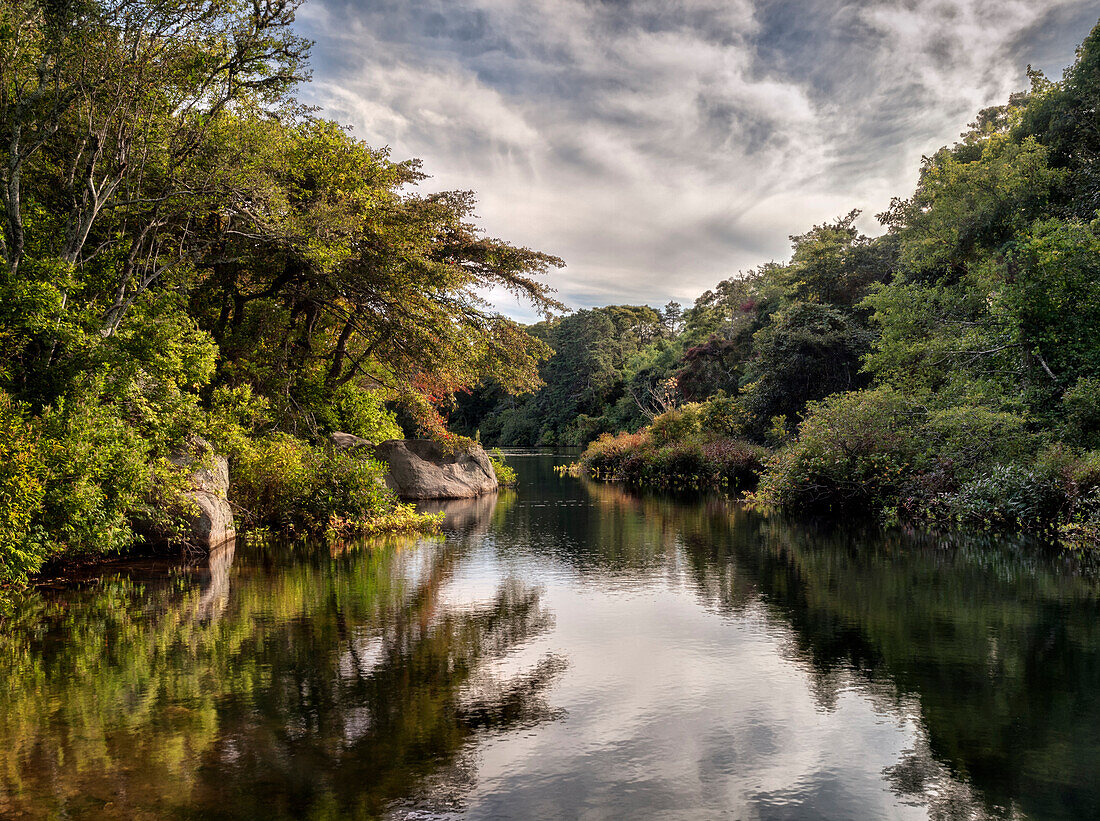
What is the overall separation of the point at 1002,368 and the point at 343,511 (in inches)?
602

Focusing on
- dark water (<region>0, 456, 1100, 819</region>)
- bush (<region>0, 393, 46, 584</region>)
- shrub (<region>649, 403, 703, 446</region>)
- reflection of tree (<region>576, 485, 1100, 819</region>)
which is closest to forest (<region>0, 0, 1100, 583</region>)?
bush (<region>0, 393, 46, 584</region>)

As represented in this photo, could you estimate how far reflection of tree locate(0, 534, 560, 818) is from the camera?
395 cm

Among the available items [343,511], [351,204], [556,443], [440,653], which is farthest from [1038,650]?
[556,443]

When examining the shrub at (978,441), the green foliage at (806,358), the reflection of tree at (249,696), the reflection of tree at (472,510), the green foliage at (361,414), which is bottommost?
the reflection of tree at (249,696)

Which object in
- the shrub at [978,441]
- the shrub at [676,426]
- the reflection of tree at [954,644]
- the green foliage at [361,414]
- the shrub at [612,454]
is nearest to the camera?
the reflection of tree at [954,644]

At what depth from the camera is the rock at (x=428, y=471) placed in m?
22.0

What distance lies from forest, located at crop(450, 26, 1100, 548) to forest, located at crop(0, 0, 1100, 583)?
0.08 m

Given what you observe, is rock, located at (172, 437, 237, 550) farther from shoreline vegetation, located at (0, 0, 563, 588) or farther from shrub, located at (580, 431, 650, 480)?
shrub, located at (580, 431, 650, 480)

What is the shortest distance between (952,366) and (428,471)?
15.2 m

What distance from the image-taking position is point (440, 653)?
638 centimetres

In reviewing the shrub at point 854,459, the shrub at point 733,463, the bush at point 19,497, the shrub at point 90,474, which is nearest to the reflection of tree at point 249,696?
the bush at point 19,497

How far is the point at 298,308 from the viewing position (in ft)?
65.0

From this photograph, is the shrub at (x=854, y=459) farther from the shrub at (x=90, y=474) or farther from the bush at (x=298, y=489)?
the shrub at (x=90, y=474)

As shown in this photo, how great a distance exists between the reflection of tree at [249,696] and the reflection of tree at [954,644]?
2.59 m
